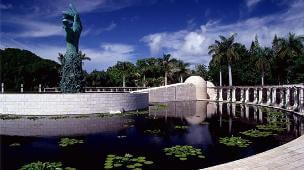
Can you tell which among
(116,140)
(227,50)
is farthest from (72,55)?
(227,50)

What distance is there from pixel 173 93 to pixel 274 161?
88.3ft

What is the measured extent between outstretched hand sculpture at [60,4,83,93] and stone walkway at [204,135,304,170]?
1697 centimetres

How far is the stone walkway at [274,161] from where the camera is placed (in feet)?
23.4

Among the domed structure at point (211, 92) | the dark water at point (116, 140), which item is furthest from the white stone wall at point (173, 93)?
the dark water at point (116, 140)

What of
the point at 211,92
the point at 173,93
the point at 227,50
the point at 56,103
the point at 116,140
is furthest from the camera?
the point at 227,50

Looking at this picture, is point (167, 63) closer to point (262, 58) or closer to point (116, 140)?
point (262, 58)

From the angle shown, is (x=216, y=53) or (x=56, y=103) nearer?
(x=56, y=103)

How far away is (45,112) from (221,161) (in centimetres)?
1356

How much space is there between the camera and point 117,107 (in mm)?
20672

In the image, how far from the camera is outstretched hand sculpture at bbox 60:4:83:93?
72.6 ft

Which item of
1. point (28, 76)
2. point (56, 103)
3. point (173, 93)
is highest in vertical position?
point (28, 76)

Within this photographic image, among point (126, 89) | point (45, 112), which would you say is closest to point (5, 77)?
point (126, 89)

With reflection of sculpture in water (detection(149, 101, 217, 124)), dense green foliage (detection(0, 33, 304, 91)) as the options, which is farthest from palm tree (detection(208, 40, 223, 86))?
reflection of sculpture in water (detection(149, 101, 217, 124))

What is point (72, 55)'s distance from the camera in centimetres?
2236
